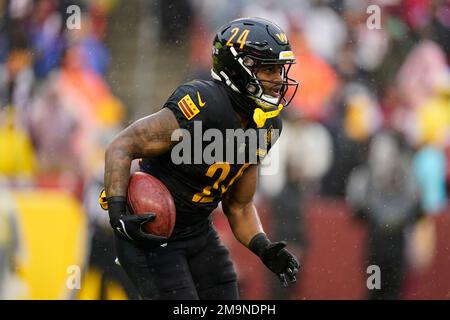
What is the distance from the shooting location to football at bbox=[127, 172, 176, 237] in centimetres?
386

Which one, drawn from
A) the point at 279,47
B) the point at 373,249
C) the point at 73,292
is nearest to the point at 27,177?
the point at 73,292

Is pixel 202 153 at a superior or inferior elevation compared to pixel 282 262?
superior

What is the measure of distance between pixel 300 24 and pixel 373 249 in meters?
1.71

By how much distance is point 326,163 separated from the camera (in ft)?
21.2

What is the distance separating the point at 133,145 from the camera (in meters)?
3.89

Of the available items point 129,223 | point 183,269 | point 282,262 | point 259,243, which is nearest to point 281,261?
point 282,262

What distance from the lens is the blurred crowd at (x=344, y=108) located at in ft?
21.1

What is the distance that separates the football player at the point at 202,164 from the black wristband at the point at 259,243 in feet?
0.04

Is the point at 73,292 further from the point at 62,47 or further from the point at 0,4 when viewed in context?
the point at 0,4

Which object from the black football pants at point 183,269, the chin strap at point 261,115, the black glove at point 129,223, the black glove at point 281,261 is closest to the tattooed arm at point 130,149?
the black glove at point 129,223

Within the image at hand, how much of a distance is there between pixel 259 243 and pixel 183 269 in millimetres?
439

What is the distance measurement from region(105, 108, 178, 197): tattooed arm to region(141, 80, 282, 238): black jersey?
0.07m

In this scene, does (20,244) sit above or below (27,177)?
below

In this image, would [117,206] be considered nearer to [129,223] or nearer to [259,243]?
[129,223]
